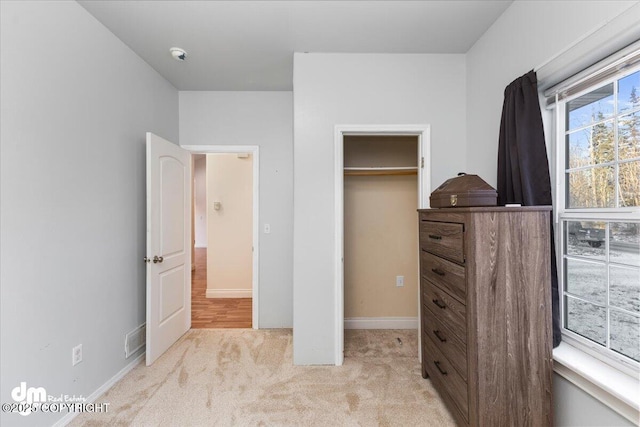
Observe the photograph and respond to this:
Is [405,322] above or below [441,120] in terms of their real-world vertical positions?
below

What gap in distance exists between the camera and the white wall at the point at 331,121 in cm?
254

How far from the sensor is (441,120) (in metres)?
2.56

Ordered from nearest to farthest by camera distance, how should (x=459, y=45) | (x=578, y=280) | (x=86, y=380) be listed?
(x=578, y=280) → (x=86, y=380) → (x=459, y=45)

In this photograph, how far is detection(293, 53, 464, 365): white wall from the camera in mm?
2535

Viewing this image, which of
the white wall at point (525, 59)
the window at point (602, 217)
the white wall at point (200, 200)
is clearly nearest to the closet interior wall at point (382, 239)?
the white wall at point (525, 59)

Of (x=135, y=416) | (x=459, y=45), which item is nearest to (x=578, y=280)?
(x=459, y=45)

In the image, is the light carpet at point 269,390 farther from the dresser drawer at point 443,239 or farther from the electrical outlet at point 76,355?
the dresser drawer at point 443,239

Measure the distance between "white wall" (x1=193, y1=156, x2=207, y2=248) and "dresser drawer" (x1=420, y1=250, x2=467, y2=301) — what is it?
6.57 m

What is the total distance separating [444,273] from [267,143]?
2.39 metres

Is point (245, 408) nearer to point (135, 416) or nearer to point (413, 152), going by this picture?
point (135, 416)

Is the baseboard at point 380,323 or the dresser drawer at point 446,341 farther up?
the dresser drawer at point 446,341

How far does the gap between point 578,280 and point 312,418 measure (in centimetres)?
174

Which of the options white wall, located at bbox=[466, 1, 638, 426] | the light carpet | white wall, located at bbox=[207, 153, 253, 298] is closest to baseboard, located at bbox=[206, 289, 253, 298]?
white wall, located at bbox=[207, 153, 253, 298]

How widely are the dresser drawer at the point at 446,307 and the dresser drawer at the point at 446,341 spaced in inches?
1.4
